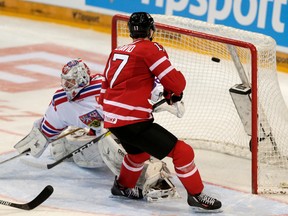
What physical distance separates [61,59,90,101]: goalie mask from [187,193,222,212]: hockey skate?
0.86 meters

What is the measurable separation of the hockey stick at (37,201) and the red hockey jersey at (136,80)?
0.43 meters

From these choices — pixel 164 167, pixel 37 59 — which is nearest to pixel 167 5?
pixel 37 59

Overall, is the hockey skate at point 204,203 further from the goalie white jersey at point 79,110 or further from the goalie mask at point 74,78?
the goalie mask at point 74,78

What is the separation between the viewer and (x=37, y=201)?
473 centimetres

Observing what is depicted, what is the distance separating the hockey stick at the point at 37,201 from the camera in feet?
15.4

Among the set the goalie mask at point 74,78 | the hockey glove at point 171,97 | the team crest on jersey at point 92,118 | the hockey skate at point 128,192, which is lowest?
the hockey skate at point 128,192

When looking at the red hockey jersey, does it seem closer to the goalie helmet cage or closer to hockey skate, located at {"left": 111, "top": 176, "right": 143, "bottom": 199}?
hockey skate, located at {"left": 111, "top": 176, "right": 143, "bottom": 199}

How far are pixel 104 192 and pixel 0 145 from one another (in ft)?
3.36

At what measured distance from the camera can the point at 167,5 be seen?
8.25 meters

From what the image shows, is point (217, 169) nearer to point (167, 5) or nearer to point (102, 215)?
point (102, 215)

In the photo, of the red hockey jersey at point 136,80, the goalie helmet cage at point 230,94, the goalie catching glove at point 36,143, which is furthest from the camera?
the goalie catching glove at point 36,143

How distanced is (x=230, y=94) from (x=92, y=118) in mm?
799

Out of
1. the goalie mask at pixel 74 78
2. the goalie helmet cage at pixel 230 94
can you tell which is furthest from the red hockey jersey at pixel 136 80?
the goalie helmet cage at pixel 230 94

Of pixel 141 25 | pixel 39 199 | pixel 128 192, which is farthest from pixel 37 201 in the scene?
pixel 141 25
